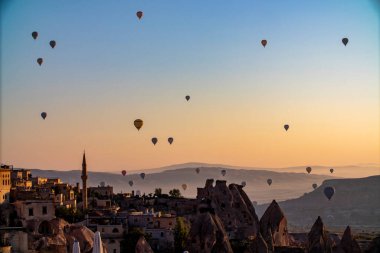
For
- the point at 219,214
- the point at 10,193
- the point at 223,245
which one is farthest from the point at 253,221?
the point at 10,193

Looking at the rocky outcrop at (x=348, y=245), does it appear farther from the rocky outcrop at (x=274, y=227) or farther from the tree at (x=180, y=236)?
the tree at (x=180, y=236)

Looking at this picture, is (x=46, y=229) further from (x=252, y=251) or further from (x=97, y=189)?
(x=97, y=189)

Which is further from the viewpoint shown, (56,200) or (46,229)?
(56,200)

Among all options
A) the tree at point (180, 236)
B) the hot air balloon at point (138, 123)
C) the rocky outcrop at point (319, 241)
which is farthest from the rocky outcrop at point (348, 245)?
the hot air balloon at point (138, 123)

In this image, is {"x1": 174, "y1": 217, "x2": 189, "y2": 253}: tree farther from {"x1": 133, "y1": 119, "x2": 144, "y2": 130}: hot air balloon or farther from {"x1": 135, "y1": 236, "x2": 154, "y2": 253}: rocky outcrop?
{"x1": 133, "y1": 119, "x2": 144, "y2": 130}: hot air balloon

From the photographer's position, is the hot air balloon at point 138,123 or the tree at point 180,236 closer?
the hot air balloon at point 138,123
